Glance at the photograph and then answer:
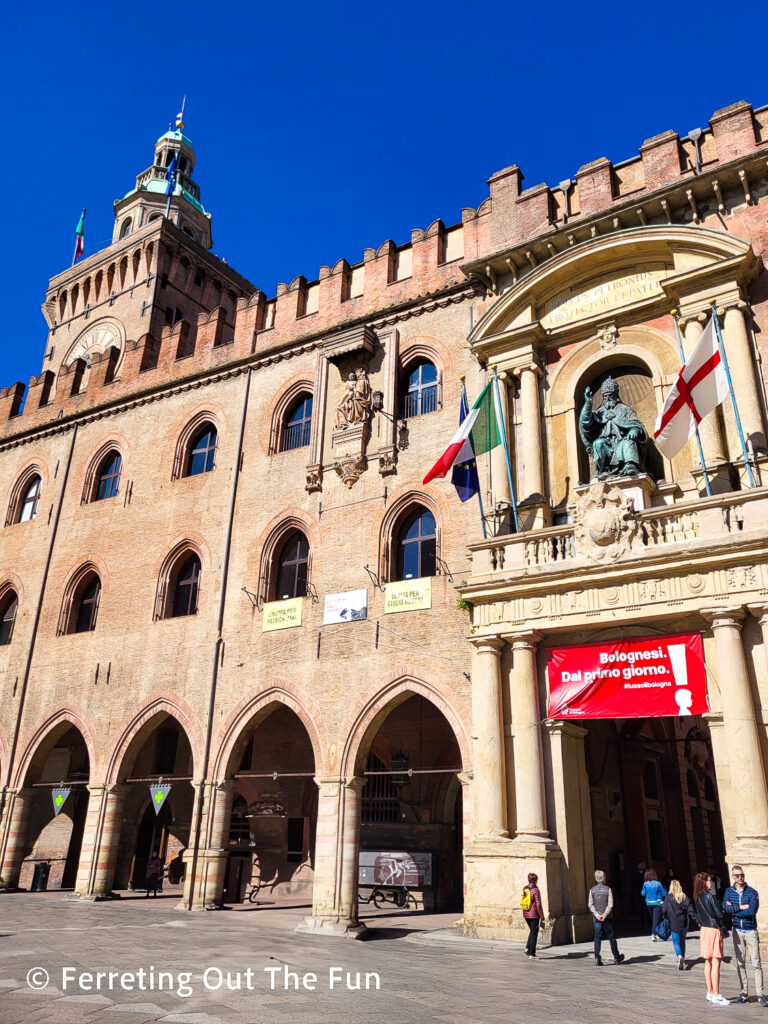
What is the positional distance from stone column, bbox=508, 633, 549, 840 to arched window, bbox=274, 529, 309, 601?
612cm

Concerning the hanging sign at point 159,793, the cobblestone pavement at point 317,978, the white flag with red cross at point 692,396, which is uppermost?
the white flag with red cross at point 692,396

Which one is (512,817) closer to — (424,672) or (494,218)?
(424,672)

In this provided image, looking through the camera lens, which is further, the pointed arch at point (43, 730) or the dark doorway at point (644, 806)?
the pointed arch at point (43, 730)

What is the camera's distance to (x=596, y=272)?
53.0 feet

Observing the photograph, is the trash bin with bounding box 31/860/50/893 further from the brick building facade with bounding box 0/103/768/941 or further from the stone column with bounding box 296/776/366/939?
the stone column with bounding box 296/776/366/939

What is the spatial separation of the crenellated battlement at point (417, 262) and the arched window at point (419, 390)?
151 centimetres

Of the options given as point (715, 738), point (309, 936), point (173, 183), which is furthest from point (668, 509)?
point (173, 183)

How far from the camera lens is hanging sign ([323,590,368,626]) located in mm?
16766

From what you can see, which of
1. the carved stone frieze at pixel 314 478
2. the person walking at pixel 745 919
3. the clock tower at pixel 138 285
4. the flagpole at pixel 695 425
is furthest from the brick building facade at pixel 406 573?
the clock tower at pixel 138 285

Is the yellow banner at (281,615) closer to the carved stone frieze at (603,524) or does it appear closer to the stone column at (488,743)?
the stone column at (488,743)

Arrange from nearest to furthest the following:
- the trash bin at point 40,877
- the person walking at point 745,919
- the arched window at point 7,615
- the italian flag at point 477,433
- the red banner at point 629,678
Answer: the person walking at point 745,919 → the red banner at point 629,678 → the italian flag at point 477,433 → the trash bin at point 40,877 → the arched window at point 7,615

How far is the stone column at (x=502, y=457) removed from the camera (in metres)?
15.5

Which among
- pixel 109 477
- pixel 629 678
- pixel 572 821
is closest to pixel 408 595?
pixel 629 678

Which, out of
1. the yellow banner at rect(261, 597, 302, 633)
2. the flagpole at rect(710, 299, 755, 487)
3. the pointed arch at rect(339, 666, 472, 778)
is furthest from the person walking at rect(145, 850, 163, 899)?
the flagpole at rect(710, 299, 755, 487)
